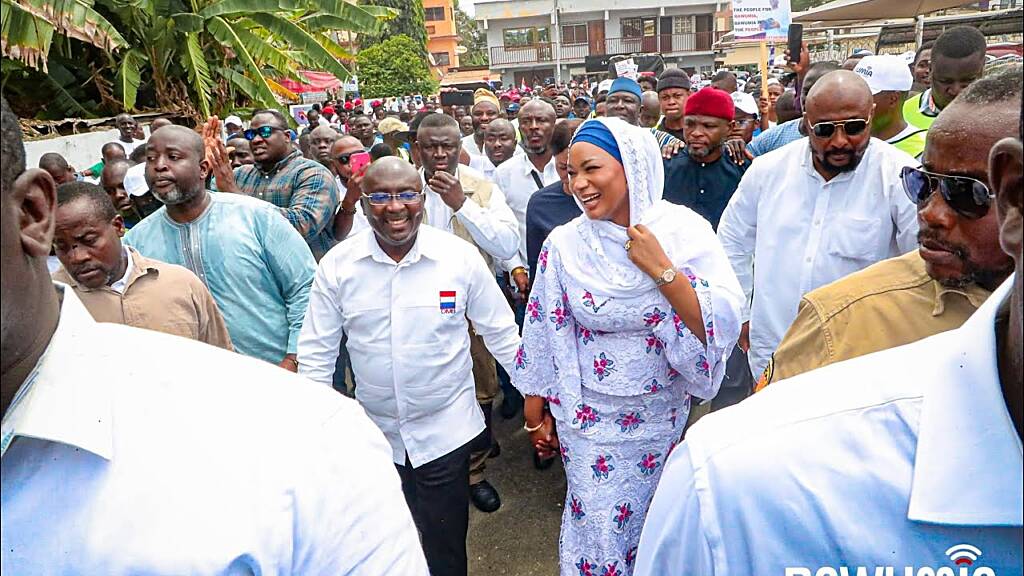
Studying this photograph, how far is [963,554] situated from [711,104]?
3.37 metres

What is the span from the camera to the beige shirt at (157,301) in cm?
256

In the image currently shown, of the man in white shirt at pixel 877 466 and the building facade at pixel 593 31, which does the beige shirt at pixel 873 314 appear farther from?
the building facade at pixel 593 31

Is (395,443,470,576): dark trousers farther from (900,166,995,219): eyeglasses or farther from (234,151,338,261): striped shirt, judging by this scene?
(900,166,995,219): eyeglasses

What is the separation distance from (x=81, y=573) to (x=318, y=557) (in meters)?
0.31

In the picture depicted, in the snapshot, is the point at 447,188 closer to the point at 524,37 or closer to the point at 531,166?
the point at 531,166

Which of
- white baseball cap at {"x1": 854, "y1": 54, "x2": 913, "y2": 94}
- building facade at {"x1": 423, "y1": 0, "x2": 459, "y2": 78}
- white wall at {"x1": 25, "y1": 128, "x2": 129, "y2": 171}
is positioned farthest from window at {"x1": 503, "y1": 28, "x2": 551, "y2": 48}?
white baseball cap at {"x1": 854, "y1": 54, "x2": 913, "y2": 94}

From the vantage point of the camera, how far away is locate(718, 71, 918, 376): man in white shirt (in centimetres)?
279

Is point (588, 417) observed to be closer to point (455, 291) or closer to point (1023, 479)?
point (455, 291)

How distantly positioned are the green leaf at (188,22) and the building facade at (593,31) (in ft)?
82.2

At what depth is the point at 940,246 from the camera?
1617 mm

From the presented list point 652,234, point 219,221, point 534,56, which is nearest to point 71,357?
point 652,234

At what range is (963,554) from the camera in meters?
0.90

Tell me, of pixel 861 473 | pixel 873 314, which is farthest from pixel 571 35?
pixel 861 473

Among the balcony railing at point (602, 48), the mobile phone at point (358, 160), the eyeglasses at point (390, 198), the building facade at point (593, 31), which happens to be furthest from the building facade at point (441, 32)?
the eyeglasses at point (390, 198)
